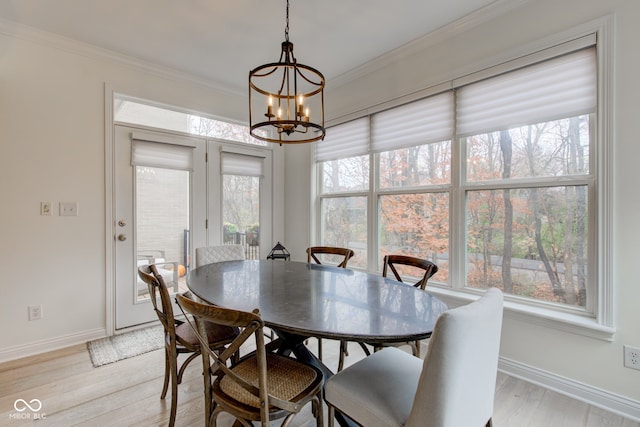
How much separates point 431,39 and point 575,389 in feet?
9.33

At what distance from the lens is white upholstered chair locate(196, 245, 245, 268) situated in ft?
8.70

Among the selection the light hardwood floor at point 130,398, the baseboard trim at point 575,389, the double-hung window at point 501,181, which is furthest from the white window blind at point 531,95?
the light hardwood floor at point 130,398

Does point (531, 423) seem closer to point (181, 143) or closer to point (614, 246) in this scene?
point (614, 246)

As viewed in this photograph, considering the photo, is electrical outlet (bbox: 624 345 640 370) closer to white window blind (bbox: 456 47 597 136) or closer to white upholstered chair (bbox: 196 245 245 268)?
white window blind (bbox: 456 47 597 136)

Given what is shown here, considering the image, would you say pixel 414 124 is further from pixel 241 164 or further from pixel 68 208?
pixel 68 208

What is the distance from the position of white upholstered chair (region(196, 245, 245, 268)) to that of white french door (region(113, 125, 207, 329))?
805 mm

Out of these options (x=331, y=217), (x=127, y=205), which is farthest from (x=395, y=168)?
(x=127, y=205)

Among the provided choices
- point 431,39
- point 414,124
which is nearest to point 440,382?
point 414,124

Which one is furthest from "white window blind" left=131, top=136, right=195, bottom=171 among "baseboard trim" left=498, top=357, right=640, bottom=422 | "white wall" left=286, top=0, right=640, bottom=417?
"baseboard trim" left=498, top=357, right=640, bottom=422

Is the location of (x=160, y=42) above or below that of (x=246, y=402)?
above

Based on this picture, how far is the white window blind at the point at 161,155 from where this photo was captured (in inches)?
119

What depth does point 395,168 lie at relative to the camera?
3.07 meters

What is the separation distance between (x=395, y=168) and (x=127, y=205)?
2779 millimetres

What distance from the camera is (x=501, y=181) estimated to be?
7.50 ft
